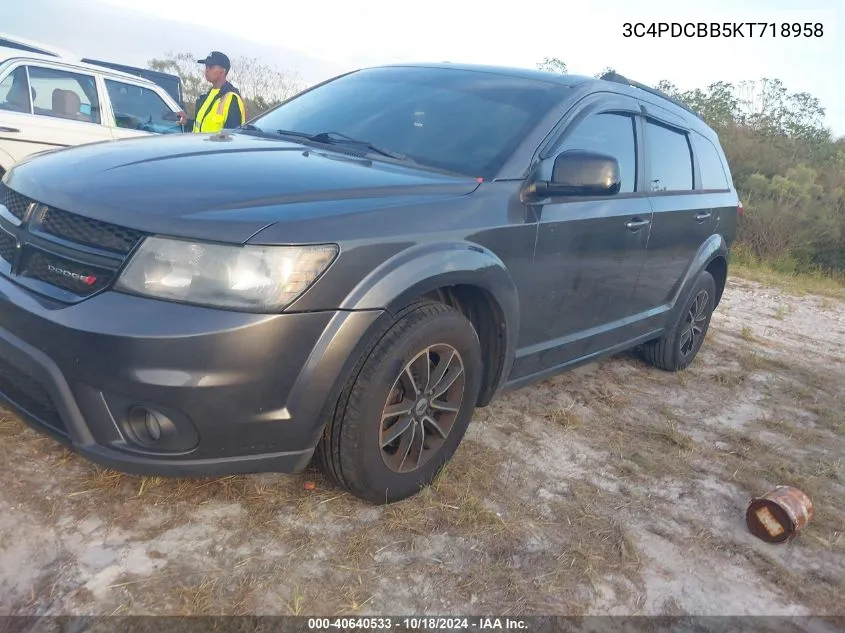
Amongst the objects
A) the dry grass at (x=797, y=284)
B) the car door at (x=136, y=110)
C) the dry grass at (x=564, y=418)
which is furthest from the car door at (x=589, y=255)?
the dry grass at (x=797, y=284)

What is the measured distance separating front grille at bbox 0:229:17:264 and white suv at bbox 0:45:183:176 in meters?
4.04

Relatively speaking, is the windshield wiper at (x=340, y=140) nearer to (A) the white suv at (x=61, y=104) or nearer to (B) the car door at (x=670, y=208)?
(B) the car door at (x=670, y=208)

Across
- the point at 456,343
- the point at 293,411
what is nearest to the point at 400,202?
the point at 456,343

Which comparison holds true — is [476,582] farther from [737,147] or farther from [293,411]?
[737,147]

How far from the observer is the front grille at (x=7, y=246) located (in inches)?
89.7

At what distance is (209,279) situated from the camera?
1.97m

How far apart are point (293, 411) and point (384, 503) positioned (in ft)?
2.09

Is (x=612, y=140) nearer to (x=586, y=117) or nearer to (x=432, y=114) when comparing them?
(x=586, y=117)

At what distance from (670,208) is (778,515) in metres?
1.81

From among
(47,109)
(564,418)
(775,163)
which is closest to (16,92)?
(47,109)

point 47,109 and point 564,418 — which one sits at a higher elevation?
point 47,109

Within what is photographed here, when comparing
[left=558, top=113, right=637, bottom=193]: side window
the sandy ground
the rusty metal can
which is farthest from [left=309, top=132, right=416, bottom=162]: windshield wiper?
the rusty metal can

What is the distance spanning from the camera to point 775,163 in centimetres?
1745

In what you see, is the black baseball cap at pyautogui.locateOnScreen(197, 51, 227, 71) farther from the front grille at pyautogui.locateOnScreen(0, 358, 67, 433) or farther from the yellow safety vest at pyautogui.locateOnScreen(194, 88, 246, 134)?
the front grille at pyautogui.locateOnScreen(0, 358, 67, 433)
